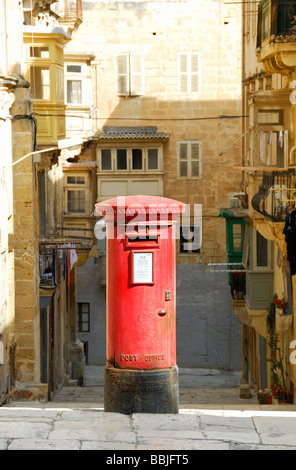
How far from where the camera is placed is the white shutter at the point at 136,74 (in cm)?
3262

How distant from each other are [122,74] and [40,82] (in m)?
13.3

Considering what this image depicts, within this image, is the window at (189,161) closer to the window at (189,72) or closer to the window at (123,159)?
the window at (123,159)

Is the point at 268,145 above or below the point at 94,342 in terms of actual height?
above

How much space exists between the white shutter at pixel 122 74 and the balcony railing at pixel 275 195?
15947mm

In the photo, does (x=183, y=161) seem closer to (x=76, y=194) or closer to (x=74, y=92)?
(x=76, y=194)

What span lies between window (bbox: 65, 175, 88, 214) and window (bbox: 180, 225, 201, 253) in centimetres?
449

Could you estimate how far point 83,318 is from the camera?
3062cm

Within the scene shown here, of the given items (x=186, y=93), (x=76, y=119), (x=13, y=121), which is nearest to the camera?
(x=13, y=121)

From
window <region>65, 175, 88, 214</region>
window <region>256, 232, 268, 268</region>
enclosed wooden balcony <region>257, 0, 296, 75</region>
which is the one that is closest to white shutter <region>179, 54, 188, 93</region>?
window <region>65, 175, 88, 214</region>

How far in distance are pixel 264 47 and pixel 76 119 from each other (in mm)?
11967

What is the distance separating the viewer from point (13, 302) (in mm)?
15359

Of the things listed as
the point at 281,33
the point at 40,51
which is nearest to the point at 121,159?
the point at 40,51
